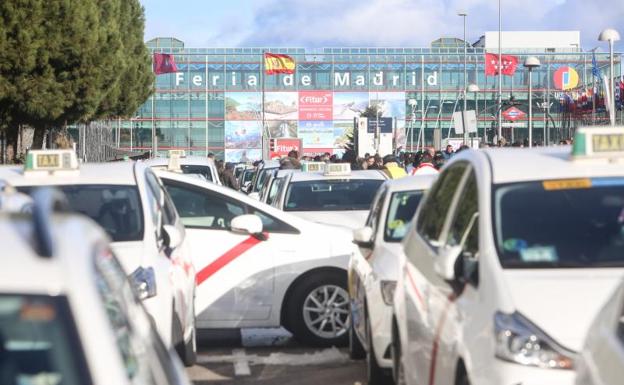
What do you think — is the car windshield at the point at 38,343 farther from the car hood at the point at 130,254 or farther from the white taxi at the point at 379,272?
the white taxi at the point at 379,272

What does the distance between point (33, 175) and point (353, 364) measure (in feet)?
10.2

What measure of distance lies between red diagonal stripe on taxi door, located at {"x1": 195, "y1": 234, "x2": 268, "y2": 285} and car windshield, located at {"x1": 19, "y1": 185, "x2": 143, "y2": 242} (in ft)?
6.28

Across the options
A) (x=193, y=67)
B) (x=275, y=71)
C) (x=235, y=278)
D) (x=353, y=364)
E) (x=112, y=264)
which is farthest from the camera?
(x=193, y=67)

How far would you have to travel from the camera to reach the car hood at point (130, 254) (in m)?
7.55

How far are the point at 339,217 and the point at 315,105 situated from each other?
69632 millimetres

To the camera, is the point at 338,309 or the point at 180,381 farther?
the point at 338,309

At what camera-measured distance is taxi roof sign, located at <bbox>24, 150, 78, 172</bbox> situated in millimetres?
8734

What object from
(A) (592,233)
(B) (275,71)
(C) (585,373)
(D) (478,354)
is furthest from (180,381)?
(B) (275,71)

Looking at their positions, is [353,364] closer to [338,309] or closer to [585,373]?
[338,309]

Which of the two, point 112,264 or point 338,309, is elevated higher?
point 112,264

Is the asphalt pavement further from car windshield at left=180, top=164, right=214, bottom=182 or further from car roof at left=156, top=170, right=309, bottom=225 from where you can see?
car windshield at left=180, top=164, right=214, bottom=182

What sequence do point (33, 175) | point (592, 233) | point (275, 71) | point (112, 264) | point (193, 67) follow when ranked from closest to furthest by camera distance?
point (112, 264) < point (592, 233) < point (33, 175) < point (275, 71) < point (193, 67)

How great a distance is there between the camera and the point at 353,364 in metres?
9.91

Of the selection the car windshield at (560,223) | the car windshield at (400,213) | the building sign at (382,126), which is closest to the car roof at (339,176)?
the car windshield at (400,213)
